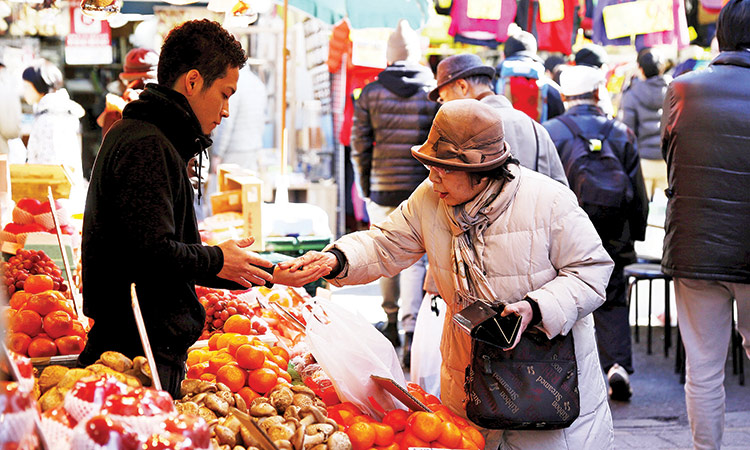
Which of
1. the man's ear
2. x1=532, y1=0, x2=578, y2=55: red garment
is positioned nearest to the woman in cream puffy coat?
the man's ear

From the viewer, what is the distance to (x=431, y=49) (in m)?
11.1

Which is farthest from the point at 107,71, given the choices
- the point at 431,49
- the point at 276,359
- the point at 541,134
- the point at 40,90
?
the point at 276,359

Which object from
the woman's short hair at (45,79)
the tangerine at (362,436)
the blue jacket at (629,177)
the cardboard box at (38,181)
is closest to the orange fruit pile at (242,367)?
the tangerine at (362,436)

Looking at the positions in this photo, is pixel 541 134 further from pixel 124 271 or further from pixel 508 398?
pixel 124 271

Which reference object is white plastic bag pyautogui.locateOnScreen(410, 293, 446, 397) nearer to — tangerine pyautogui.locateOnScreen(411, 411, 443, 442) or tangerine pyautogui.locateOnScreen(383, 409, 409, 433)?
tangerine pyautogui.locateOnScreen(383, 409, 409, 433)

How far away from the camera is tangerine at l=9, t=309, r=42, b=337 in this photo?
3176 mm

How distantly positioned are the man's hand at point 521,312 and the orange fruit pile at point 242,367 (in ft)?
2.67

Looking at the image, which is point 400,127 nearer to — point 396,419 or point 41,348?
point 41,348

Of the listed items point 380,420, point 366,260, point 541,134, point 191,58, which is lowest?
point 380,420

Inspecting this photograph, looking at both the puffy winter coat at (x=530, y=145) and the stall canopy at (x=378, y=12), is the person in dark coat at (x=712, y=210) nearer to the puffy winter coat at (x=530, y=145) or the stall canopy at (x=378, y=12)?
the puffy winter coat at (x=530, y=145)

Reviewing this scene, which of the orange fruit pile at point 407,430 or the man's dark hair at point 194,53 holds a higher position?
the man's dark hair at point 194,53

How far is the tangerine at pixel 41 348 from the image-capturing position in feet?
9.90

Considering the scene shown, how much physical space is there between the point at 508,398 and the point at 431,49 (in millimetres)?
8903

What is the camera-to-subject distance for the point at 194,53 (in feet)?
7.91
